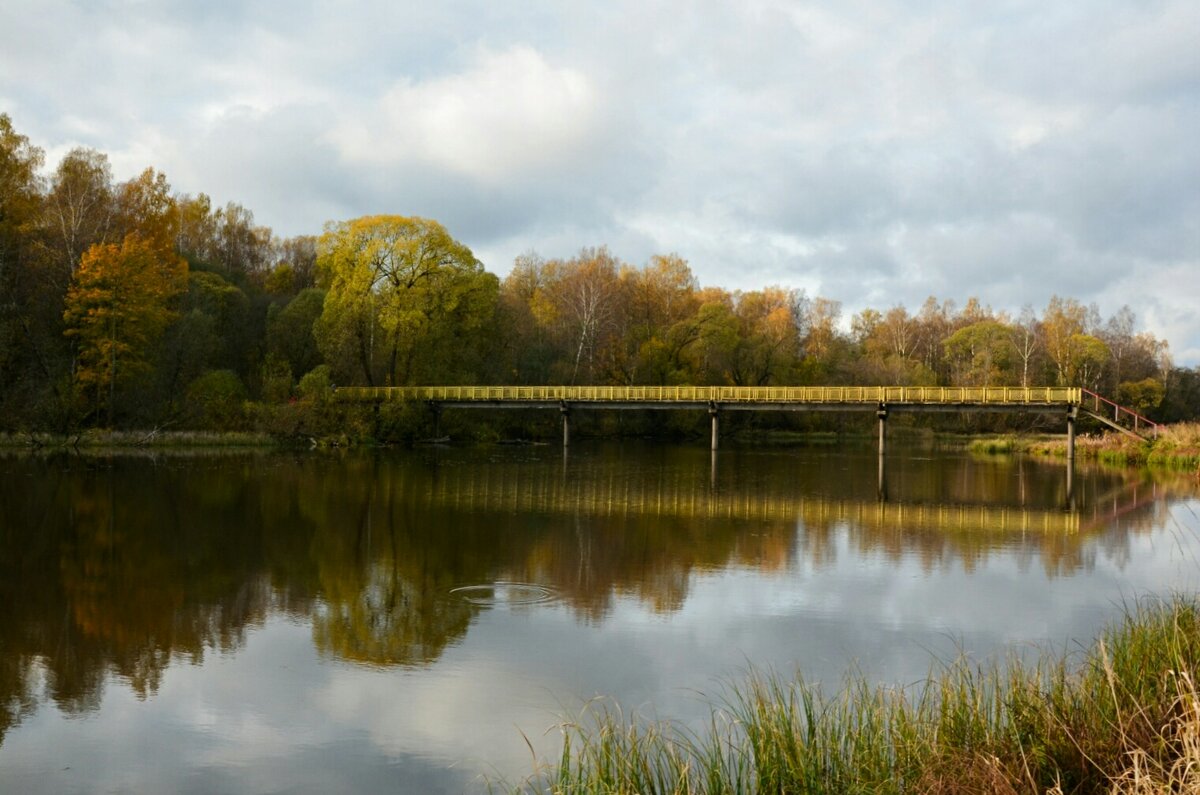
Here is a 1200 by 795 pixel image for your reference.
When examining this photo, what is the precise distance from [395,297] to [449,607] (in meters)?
40.6

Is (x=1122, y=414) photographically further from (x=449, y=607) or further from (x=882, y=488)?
(x=449, y=607)

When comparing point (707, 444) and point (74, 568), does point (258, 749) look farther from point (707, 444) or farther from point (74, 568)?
point (707, 444)

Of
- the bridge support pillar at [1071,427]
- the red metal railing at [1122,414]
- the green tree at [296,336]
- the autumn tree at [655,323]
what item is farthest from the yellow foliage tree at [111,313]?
the red metal railing at [1122,414]

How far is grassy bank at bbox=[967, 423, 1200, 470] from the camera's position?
3884 centimetres

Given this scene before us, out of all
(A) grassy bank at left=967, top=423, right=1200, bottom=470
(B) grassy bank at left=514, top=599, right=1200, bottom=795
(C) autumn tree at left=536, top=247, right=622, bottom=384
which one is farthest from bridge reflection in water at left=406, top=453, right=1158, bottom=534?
(C) autumn tree at left=536, top=247, right=622, bottom=384

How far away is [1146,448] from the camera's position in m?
41.5

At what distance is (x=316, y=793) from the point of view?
676 cm

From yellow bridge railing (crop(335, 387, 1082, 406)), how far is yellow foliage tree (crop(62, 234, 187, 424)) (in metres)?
9.99

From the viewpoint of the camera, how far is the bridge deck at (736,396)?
43.5 metres

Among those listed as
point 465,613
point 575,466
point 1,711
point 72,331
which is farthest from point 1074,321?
point 1,711

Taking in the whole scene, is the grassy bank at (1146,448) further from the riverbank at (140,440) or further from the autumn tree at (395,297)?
the riverbank at (140,440)

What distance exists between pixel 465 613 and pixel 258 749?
455cm

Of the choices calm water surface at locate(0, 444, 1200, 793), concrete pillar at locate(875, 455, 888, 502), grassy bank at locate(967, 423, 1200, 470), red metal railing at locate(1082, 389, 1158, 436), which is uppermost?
red metal railing at locate(1082, 389, 1158, 436)

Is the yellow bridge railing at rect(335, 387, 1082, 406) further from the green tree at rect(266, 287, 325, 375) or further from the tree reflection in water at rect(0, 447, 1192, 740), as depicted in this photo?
the tree reflection in water at rect(0, 447, 1192, 740)
